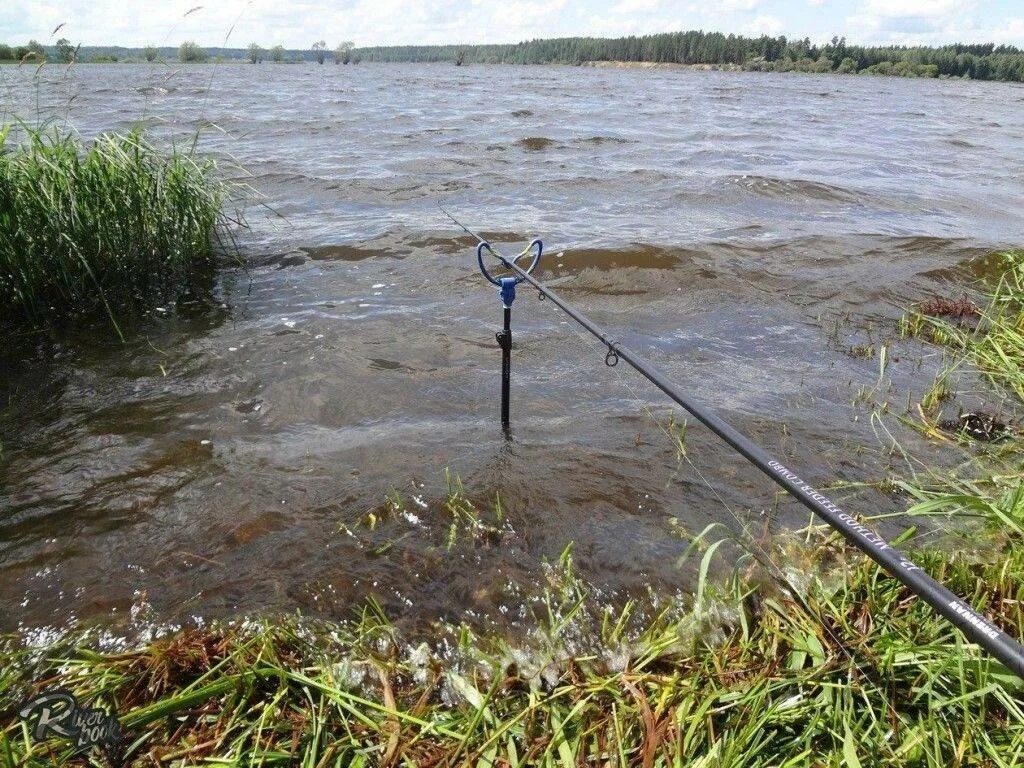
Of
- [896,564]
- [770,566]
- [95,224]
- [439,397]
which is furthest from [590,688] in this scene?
[95,224]

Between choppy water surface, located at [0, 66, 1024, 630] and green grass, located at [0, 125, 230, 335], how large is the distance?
0.45m

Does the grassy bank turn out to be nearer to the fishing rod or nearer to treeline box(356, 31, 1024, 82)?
the fishing rod

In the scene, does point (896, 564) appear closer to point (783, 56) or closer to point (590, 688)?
point (590, 688)

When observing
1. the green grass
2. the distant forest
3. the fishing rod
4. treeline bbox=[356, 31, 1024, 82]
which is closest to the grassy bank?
the fishing rod

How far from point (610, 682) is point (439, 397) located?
2.74 m

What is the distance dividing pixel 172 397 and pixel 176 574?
194 cm

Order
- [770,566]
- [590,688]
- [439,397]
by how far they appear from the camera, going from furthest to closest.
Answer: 1. [439,397]
2. [770,566]
3. [590,688]

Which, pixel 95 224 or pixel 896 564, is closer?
→ pixel 896 564

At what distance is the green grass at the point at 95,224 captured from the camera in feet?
15.9

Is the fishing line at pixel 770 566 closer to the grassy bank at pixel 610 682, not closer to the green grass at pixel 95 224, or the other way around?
the grassy bank at pixel 610 682

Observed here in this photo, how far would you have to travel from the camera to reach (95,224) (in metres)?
5.30

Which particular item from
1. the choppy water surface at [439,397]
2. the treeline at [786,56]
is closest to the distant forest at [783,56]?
the treeline at [786,56]

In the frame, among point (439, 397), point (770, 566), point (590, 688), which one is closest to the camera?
point (590, 688)

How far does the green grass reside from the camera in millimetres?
4859
